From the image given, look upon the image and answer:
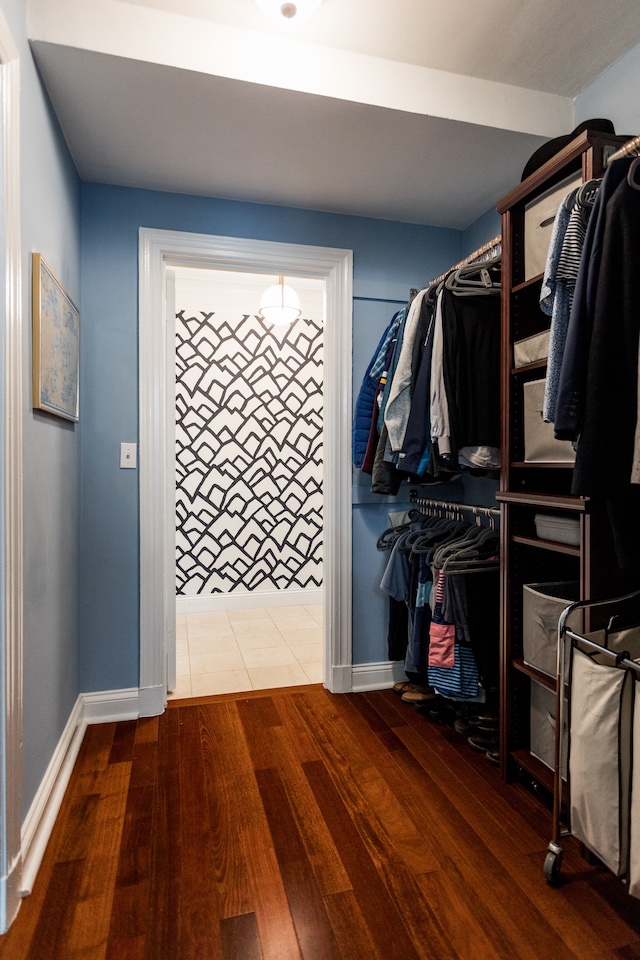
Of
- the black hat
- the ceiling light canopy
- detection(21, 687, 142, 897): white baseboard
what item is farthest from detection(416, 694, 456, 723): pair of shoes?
the ceiling light canopy

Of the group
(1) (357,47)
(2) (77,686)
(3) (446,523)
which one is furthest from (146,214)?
(2) (77,686)

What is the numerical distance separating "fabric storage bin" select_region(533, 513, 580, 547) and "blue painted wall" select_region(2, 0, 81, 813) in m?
1.55

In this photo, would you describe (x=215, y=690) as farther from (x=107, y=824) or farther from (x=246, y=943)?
(x=246, y=943)

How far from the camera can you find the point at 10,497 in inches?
53.5

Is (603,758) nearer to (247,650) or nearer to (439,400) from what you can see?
(439,400)

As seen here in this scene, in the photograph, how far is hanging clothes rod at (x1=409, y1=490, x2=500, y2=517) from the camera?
220cm

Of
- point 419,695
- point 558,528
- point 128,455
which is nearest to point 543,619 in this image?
point 558,528

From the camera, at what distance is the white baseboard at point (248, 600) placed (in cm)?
409

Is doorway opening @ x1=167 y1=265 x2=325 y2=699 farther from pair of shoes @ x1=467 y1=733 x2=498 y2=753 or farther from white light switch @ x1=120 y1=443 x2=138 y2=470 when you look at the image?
pair of shoes @ x1=467 y1=733 x2=498 y2=753

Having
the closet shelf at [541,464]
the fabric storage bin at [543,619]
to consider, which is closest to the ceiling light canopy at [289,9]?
the closet shelf at [541,464]

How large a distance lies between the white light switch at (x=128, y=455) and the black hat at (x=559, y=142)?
1931 mm

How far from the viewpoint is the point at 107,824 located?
5.56 ft

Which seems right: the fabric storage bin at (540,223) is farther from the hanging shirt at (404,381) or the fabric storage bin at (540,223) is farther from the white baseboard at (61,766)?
the white baseboard at (61,766)

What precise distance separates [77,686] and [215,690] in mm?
672
